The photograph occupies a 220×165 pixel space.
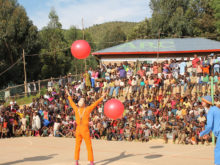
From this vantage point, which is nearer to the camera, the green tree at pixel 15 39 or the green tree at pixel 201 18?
the green tree at pixel 15 39

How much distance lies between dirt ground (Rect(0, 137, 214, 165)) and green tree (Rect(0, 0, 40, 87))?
787 inches

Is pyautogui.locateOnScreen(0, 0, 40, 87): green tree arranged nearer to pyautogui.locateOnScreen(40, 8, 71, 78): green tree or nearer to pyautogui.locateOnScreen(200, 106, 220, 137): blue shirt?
pyautogui.locateOnScreen(40, 8, 71, 78): green tree

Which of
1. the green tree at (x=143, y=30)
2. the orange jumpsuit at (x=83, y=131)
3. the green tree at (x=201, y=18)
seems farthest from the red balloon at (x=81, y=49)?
the green tree at (x=143, y=30)

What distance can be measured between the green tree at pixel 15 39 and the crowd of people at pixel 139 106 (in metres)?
14.7

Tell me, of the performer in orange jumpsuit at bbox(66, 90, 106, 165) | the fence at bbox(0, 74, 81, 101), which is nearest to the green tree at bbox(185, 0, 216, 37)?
the fence at bbox(0, 74, 81, 101)

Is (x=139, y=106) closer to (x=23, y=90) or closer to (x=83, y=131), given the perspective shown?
(x=83, y=131)

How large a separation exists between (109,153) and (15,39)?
2639cm

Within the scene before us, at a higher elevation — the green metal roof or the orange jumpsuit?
the green metal roof

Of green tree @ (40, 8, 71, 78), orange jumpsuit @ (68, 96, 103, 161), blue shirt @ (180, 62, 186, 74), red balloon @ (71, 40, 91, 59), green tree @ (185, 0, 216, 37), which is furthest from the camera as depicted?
green tree @ (40, 8, 71, 78)

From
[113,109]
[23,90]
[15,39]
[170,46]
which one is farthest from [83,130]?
[15,39]

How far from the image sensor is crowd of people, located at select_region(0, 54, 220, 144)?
14.6 m

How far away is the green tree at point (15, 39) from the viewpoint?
3359cm

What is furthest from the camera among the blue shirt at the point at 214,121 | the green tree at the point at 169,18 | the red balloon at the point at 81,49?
the green tree at the point at 169,18

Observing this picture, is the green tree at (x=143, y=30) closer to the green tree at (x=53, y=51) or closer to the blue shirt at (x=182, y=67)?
the green tree at (x=53, y=51)
